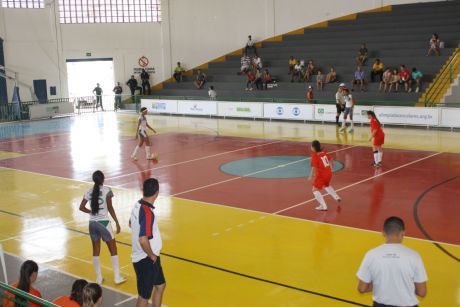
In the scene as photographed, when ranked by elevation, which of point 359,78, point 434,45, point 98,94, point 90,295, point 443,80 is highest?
point 434,45

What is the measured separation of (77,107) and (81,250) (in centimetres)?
3269

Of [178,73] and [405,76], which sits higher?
[178,73]

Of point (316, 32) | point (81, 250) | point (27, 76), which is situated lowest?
point (81, 250)

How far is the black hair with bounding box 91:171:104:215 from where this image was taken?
371 inches

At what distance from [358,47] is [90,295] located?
34.7 metres

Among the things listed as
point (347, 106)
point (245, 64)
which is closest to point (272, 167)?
point (347, 106)

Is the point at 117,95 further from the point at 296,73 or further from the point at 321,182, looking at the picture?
the point at 321,182

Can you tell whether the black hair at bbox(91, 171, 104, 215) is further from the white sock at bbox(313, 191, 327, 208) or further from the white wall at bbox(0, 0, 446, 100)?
the white wall at bbox(0, 0, 446, 100)

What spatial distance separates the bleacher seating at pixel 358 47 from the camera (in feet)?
112

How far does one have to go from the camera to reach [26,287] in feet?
22.0

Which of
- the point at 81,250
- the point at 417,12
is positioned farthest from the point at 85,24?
the point at 81,250

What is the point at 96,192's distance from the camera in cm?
952

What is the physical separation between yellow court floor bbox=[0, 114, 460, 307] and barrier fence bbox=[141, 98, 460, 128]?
16.0 metres

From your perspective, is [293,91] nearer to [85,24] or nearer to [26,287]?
[85,24]
